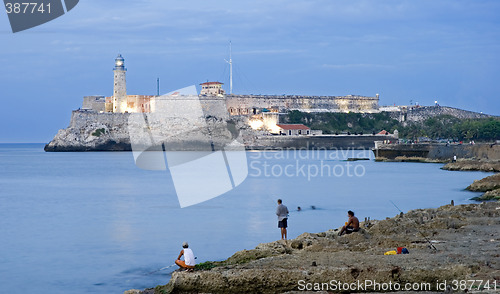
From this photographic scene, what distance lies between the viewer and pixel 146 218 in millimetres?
16766

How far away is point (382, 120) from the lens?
82500 mm

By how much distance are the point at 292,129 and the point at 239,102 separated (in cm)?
813

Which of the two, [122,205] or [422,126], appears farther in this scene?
[422,126]

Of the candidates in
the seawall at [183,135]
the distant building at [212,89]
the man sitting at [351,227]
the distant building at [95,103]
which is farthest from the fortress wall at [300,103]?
the man sitting at [351,227]

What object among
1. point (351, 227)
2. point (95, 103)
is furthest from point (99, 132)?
point (351, 227)

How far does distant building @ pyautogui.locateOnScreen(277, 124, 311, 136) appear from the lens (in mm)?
71375

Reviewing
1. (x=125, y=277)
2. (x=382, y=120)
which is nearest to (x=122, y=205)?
(x=125, y=277)

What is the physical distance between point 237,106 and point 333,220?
6042 cm

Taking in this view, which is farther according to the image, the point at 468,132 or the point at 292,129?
the point at 292,129

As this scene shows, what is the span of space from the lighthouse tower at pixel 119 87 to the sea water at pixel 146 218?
3703 centimetres

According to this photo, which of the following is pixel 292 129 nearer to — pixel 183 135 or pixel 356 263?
pixel 183 135

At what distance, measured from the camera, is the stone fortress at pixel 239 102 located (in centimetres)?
6969

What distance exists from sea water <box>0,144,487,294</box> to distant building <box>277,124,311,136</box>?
3852cm

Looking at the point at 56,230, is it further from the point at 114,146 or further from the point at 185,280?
the point at 114,146
